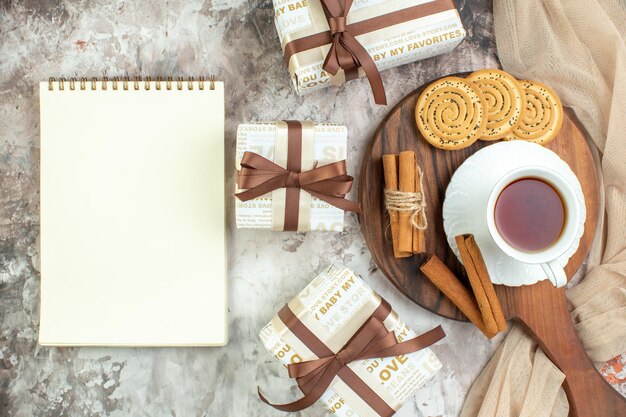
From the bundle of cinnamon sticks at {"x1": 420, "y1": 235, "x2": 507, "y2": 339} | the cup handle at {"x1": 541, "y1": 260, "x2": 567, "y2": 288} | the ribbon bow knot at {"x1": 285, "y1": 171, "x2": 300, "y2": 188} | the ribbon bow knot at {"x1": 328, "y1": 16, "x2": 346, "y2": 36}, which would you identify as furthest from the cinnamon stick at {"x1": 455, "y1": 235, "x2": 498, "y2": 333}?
the ribbon bow knot at {"x1": 328, "y1": 16, "x2": 346, "y2": 36}

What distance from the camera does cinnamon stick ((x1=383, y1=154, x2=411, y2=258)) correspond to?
895 mm

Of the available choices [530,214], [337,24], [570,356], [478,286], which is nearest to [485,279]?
[478,286]

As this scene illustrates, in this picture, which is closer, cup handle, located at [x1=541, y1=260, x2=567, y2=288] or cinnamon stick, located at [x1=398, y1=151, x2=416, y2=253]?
cup handle, located at [x1=541, y1=260, x2=567, y2=288]

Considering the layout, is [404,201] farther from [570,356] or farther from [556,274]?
[570,356]

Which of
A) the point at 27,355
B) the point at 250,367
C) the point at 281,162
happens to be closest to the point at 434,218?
the point at 281,162

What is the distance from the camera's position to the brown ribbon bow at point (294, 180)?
0.86m

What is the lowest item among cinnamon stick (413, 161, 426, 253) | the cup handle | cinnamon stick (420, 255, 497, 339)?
cinnamon stick (420, 255, 497, 339)

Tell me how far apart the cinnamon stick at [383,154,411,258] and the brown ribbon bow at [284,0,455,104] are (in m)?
0.09

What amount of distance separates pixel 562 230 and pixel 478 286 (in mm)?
142

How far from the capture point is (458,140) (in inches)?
35.2

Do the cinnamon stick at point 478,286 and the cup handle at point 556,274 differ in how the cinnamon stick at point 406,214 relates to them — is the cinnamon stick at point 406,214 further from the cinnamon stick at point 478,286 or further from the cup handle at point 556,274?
the cup handle at point 556,274

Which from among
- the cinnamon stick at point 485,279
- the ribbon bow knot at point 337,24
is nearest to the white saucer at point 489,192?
the cinnamon stick at point 485,279

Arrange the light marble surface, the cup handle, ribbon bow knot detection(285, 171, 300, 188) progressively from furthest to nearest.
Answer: the light marble surface, ribbon bow knot detection(285, 171, 300, 188), the cup handle

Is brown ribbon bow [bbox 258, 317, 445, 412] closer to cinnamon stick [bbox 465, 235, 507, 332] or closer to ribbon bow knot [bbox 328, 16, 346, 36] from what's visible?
cinnamon stick [bbox 465, 235, 507, 332]
